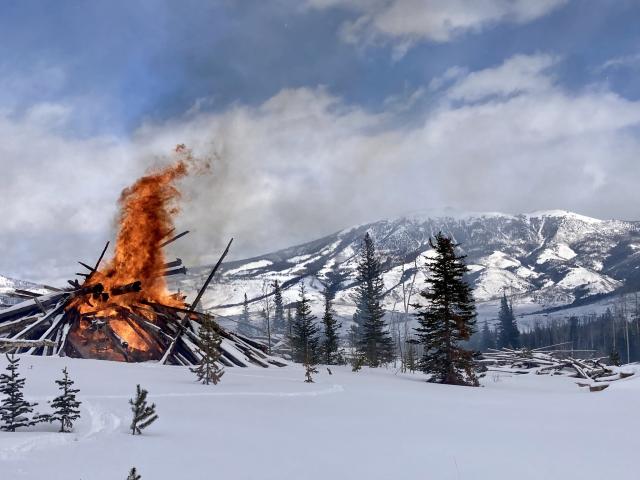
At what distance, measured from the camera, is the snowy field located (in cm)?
548

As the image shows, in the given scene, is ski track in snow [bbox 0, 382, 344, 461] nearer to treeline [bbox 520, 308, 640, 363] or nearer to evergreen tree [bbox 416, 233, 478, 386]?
evergreen tree [bbox 416, 233, 478, 386]

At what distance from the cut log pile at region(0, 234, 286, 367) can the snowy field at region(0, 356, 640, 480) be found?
909 cm

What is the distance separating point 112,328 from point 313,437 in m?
18.9

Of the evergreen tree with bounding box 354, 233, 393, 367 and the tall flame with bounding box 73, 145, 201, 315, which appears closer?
the tall flame with bounding box 73, 145, 201, 315

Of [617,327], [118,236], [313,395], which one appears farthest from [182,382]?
[617,327]

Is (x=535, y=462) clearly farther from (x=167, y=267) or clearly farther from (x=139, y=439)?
(x=167, y=267)

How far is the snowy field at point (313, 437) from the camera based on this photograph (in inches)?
216

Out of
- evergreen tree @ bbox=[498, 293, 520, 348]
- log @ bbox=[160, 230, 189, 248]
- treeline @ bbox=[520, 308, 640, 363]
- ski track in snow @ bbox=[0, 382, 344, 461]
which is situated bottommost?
treeline @ bbox=[520, 308, 640, 363]

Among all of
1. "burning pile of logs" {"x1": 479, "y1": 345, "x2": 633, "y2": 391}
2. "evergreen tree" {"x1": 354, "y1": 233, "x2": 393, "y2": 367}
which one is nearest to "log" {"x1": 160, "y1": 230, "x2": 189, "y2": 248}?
"burning pile of logs" {"x1": 479, "y1": 345, "x2": 633, "y2": 391}

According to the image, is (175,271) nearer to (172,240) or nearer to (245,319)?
(172,240)

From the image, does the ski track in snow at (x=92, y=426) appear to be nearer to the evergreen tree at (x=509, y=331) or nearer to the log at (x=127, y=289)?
the log at (x=127, y=289)

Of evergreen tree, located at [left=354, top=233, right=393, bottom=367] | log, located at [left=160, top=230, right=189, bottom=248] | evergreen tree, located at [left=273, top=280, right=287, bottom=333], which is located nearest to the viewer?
log, located at [left=160, top=230, right=189, bottom=248]

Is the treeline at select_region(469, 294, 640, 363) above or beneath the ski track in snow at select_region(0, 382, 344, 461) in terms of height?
beneath

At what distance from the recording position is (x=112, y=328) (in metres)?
24.0
